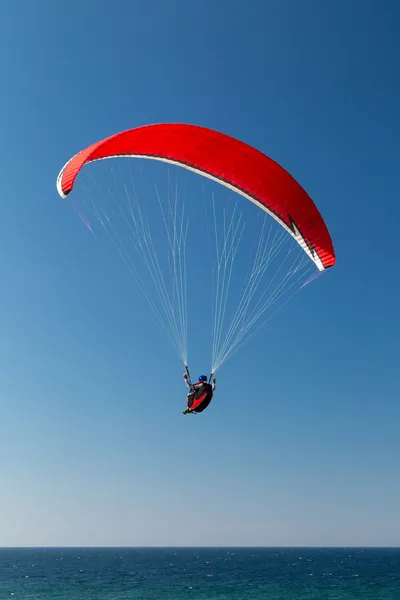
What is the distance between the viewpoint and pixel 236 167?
14859 mm

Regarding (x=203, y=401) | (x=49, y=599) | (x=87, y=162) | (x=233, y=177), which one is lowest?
(x=49, y=599)

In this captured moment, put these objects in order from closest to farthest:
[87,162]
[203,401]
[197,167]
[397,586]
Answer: [87,162]
[203,401]
[197,167]
[397,586]

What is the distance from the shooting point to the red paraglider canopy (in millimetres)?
13500

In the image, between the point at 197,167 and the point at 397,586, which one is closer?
the point at 197,167

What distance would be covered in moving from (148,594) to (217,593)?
5.44 m

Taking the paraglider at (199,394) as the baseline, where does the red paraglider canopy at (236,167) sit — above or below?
above

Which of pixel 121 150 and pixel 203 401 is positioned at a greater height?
pixel 121 150

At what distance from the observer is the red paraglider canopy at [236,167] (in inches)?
531

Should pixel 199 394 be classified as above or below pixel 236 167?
below

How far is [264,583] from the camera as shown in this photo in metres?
53.7

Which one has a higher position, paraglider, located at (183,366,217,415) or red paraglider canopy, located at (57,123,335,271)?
red paraglider canopy, located at (57,123,335,271)

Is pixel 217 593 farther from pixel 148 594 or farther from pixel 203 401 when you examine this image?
pixel 203 401

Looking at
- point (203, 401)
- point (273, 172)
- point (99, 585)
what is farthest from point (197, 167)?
point (99, 585)

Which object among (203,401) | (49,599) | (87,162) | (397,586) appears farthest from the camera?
(397,586)
